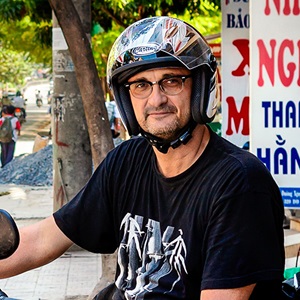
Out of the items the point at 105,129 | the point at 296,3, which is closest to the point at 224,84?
the point at 105,129

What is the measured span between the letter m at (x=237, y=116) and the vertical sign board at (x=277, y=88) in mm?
2982

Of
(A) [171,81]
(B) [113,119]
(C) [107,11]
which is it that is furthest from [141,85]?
(B) [113,119]

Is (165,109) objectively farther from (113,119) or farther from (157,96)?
(113,119)

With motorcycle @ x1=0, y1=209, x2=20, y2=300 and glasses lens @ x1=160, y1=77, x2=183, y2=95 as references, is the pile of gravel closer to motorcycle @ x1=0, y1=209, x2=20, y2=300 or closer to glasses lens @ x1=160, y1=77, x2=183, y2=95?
glasses lens @ x1=160, y1=77, x2=183, y2=95

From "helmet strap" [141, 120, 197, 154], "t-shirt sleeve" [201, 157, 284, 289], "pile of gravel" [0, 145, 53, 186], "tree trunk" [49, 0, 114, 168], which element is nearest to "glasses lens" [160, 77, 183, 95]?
"helmet strap" [141, 120, 197, 154]

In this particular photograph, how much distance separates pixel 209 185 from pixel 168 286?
345mm

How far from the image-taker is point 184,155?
286 centimetres

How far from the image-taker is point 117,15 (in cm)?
1449

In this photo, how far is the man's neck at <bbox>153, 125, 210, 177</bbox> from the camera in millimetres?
2852

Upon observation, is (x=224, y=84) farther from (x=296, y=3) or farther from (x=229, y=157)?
(x=229, y=157)

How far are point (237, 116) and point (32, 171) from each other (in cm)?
1042

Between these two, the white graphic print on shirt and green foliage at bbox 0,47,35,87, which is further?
green foliage at bbox 0,47,35,87

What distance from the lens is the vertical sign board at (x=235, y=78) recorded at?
8438mm

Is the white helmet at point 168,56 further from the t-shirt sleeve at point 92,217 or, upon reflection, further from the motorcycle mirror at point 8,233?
the motorcycle mirror at point 8,233
